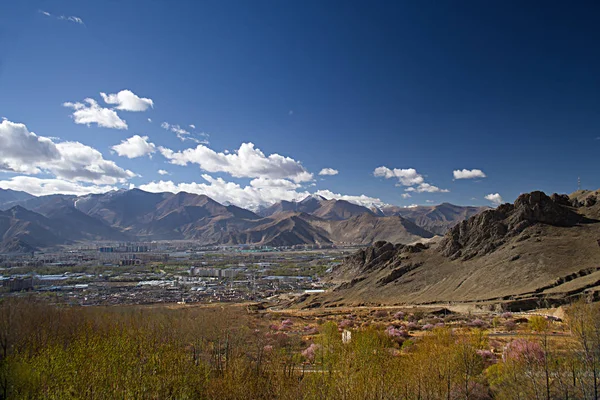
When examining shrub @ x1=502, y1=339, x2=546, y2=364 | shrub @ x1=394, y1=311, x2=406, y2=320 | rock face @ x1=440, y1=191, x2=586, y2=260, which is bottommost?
shrub @ x1=394, y1=311, x2=406, y2=320

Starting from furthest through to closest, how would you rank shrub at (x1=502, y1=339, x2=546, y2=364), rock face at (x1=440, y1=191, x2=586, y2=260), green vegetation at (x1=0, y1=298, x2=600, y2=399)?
rock face at (x1=440, y1=191, x2=586, y2=260) < shrub at (x1=502, y1=339, x2=546, y2=364) < green vegetation at (x1=0, y1=298, x2=600, y2=399)

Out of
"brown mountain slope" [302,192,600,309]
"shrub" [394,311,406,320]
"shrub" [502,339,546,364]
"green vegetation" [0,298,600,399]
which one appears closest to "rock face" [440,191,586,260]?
"brown mountain slope" [302,192,600,309]

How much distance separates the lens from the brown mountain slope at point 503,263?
7106 cm

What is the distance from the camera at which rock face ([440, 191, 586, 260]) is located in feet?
324

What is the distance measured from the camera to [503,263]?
86875 millimetres

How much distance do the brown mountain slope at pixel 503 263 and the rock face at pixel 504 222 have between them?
22cm

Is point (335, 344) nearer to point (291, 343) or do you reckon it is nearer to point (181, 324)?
point (291, 343)

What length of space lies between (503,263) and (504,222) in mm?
24106

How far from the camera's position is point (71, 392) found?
18938 mm

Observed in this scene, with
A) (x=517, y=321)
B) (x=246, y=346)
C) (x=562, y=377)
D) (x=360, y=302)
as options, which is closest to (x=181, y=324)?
(x=246, y=346)

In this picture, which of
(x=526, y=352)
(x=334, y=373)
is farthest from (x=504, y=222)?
(x=334, y=373)

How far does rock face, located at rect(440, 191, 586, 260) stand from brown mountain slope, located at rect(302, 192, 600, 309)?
0.22m

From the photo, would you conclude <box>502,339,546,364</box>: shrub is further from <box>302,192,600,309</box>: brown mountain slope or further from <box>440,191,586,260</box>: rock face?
<box>440,191,586,260</box>: rock face

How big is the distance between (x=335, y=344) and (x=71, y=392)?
19031mm
